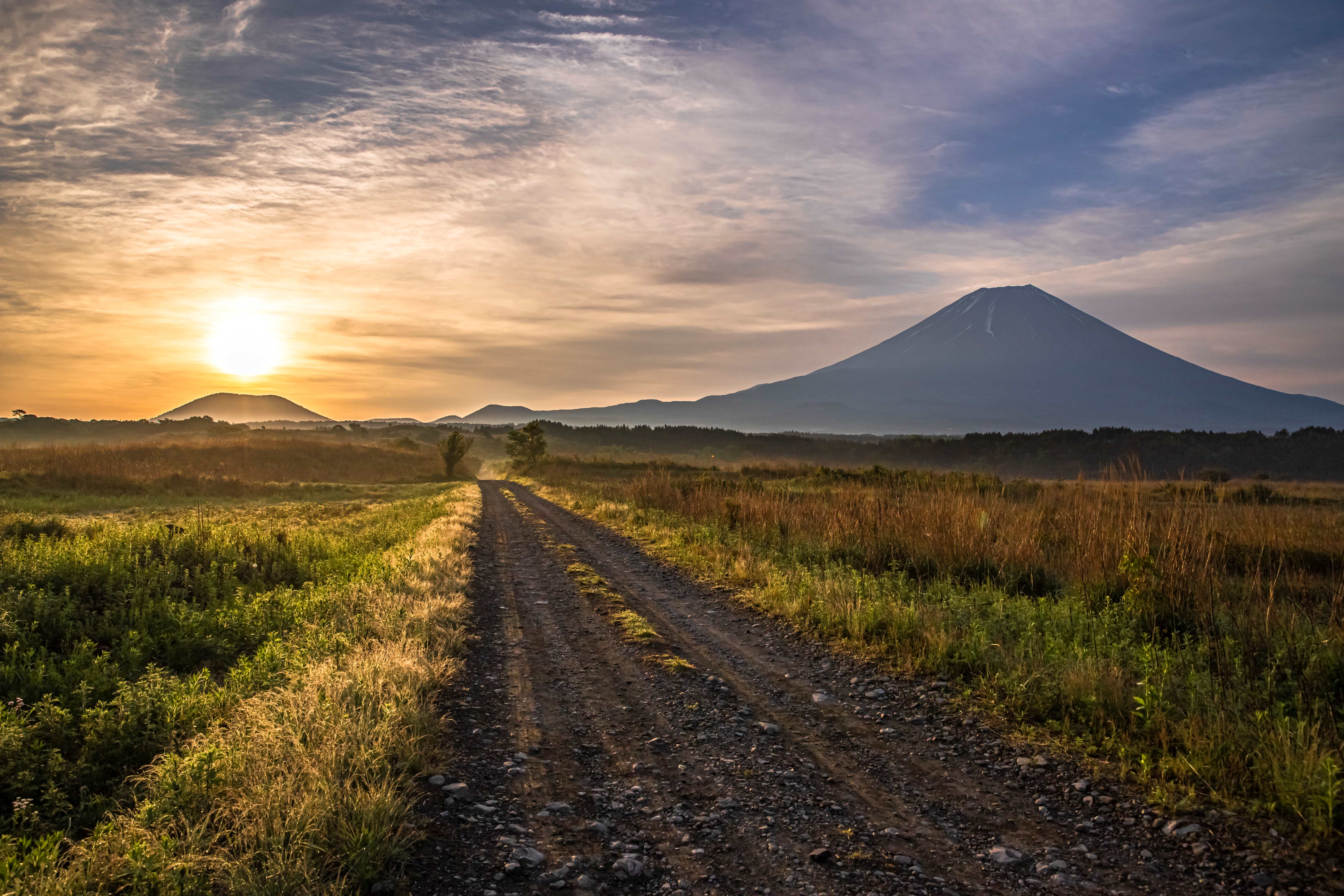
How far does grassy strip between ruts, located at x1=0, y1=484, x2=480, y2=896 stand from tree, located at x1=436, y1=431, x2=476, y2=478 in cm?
6413

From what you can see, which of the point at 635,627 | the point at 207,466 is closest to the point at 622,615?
the point at 635,627

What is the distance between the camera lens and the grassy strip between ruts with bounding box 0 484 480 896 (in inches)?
121

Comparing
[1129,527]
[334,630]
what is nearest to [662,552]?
[334,630]

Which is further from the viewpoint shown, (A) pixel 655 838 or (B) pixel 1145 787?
(B) pixel 1145 787

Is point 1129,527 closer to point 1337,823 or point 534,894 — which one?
point 1337,823

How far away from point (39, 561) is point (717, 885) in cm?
A: 1237

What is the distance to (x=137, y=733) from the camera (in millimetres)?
5480

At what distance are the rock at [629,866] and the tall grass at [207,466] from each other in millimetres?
41283

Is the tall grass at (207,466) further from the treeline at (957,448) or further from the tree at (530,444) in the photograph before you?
the tree at (530,444)

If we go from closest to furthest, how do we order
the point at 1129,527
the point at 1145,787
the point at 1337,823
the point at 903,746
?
the point at 1337,823
the point at 1145,787
the point at 903,746
the point at 1129,527

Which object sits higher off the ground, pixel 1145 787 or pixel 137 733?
pixel 1145 787

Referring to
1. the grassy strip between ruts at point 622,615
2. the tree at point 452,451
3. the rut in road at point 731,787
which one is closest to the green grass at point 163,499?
the tree at point 452,451

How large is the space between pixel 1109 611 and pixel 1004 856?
513 centimetres

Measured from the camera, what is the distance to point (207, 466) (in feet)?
159
